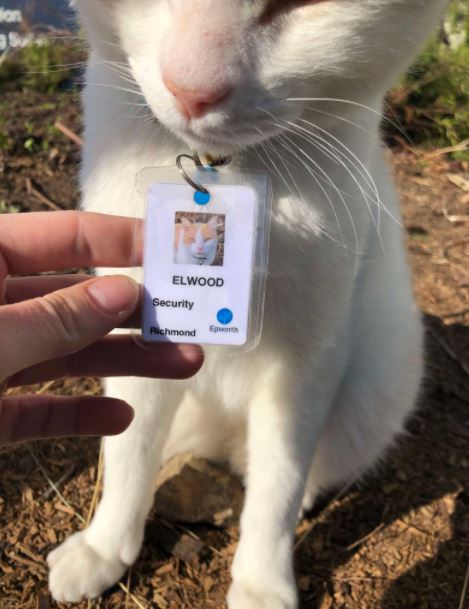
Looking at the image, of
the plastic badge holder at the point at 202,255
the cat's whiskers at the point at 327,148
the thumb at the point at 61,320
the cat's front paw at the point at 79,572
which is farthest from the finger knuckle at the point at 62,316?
the cat's front paw at the point at 79,572

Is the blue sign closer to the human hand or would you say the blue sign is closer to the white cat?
the human hand

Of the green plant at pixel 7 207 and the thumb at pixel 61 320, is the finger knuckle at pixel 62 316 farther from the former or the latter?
the green plant at pixel 7 207

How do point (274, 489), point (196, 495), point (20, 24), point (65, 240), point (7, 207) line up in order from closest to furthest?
1. point (65, 240)
2. point (274, 489)
3. point (196, 495)
4. point (7, 207)
5. point (20, 24)

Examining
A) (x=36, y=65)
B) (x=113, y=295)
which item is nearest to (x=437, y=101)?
(x=36, y=65)

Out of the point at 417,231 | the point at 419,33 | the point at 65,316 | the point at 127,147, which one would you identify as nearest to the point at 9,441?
the point at 65,316

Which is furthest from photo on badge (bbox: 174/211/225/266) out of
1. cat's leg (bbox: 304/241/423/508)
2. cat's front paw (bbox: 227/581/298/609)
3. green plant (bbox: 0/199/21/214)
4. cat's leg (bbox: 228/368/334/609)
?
green plant (bbox: 0/199/21/214)

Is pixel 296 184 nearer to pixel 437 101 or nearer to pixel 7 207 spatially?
pixel 7 207
